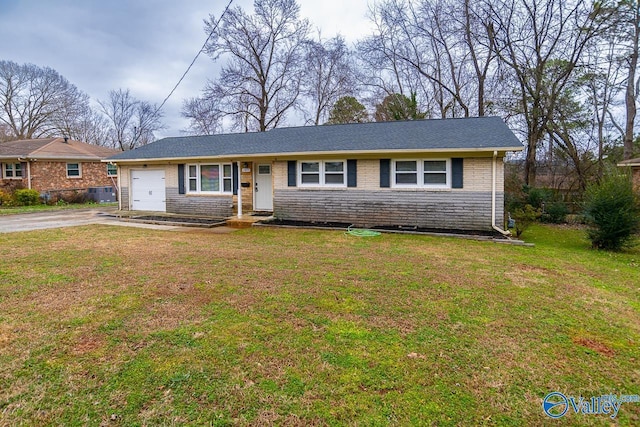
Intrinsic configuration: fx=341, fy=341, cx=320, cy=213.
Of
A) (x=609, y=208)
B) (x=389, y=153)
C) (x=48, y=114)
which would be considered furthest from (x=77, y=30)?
(x=48, y=114)

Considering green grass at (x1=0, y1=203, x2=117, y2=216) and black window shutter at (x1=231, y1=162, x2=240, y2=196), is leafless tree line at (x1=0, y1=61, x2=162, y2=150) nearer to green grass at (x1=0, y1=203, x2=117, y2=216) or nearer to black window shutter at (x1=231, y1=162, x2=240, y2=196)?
green grass at (x1=0, y1=203, x2=117, y2=216)

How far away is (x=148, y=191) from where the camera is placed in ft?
48.1

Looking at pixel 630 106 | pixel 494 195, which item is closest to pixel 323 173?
pixel 494 195

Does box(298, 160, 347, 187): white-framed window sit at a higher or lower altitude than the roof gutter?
lower

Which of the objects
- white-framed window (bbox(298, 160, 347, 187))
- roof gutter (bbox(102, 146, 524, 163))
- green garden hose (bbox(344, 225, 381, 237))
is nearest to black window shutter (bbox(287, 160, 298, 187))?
white-framed window (bbox(298, 160, 347, 187))

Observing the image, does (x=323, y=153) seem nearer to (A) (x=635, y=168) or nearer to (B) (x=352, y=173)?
(B) (x=352, y=173)

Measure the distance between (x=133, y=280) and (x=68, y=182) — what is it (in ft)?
63.5

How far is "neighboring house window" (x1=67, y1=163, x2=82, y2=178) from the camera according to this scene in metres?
20.0

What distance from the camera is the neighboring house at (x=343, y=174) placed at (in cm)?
990

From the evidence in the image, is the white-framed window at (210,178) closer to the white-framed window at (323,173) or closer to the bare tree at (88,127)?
the white-framed window at (323,173)

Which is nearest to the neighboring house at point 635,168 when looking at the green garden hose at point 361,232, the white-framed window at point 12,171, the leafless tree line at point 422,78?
the leafless tree line at point 422,78

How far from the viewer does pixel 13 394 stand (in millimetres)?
2420

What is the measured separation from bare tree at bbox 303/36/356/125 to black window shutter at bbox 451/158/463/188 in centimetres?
1728

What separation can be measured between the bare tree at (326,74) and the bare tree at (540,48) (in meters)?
10.9
